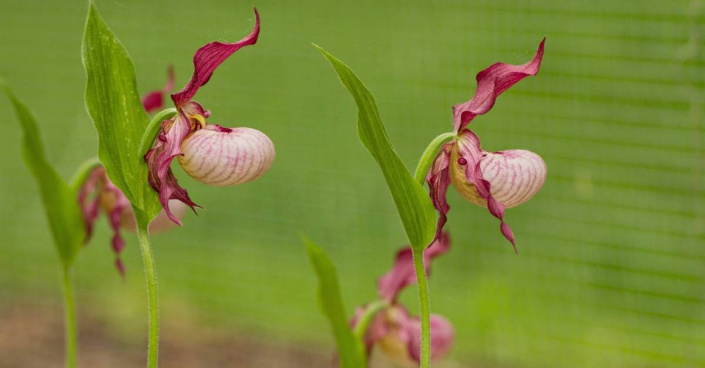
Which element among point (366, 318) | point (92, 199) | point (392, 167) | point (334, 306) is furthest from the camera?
point (92, 199)

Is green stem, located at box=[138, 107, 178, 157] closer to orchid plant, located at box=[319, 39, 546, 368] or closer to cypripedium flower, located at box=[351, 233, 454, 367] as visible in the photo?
orchid plant, located at box=[319, 39, 546, 368]

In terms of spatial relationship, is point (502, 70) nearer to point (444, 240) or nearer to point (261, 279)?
point (444, 240)

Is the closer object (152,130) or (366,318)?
(152,130)

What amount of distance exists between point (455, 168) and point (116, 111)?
0.28 m

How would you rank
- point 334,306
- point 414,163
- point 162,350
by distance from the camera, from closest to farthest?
point 334,306
point 162,350
point 414,163

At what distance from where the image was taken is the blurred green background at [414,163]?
7.00 ft

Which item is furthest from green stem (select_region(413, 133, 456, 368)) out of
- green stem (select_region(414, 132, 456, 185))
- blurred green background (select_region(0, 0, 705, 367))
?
blurred green background (select_region(0, 0, 705, 367))


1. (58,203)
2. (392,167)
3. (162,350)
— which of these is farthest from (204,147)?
(162,350)

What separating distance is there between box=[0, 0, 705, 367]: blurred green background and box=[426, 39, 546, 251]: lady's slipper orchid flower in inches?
46.3

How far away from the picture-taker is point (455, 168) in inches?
30.4

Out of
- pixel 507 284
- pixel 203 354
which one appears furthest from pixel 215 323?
pixel 507 284

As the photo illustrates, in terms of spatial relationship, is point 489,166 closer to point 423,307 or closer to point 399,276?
point 423,307

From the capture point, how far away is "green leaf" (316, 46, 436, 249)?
2.30ft

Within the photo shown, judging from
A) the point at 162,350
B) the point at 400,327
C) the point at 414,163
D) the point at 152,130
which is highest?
the point at 152,130
